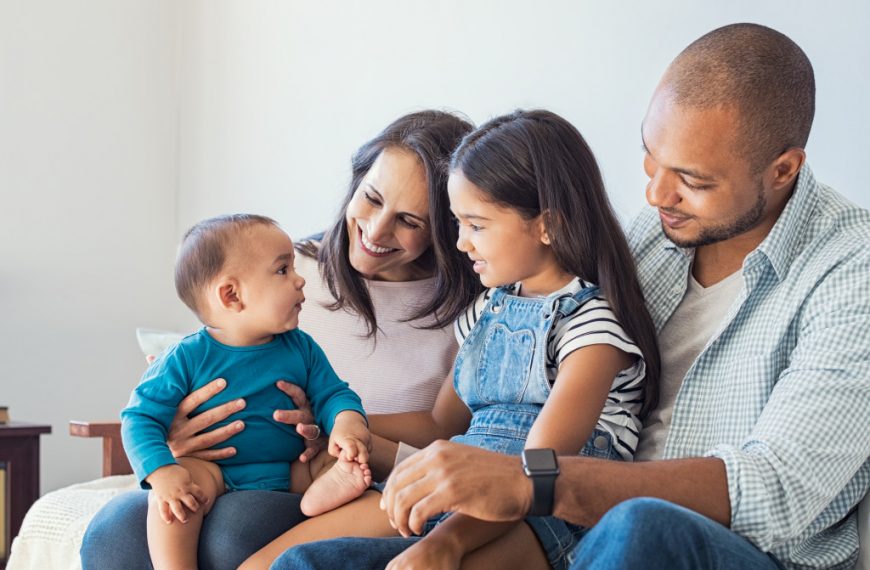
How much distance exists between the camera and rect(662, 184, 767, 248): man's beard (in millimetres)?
1561

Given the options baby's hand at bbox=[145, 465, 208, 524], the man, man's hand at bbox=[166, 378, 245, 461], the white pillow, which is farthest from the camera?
the white pillow

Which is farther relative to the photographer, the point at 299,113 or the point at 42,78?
the point at 42,78

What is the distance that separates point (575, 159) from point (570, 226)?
122 mm

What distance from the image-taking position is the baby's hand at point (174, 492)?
4.97 feet

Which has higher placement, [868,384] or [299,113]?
[868,384]

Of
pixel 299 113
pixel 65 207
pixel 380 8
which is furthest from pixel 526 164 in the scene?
pixel 65 207

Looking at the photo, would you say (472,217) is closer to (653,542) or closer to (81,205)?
(653,542)

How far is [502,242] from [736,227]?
36cm

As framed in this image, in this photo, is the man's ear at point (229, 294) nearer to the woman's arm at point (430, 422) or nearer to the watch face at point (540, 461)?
the woman's arm at point (430, 422)

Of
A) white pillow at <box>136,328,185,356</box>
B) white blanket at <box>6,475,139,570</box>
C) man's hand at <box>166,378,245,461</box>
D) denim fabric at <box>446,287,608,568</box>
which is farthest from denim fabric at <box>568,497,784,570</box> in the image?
white pillow at <box>136,328,185,356</box>

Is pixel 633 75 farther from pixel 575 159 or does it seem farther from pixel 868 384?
pixel 868 384

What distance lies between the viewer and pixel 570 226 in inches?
64.5

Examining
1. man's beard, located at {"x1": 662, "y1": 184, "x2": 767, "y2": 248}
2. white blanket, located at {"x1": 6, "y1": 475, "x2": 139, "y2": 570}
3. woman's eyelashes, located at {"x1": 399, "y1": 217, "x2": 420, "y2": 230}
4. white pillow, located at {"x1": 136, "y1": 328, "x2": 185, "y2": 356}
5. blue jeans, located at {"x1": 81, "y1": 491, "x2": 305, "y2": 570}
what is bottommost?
white blanket, located at {"x1": 6, "y1": 475, "x2": 139, "y2": 570}

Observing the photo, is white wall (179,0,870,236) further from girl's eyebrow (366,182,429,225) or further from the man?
girl's eyebrow (366,182,429,225)
